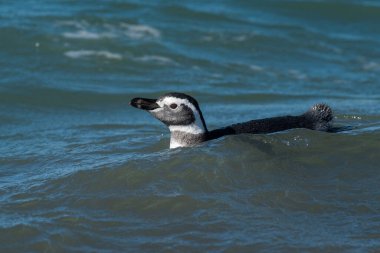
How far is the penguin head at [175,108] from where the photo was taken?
28.3ft

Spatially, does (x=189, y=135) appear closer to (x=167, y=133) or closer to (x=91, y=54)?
(x=167, y=133)

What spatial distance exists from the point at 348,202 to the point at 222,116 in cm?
506

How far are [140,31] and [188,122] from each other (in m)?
9.14

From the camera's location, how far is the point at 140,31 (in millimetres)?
17656

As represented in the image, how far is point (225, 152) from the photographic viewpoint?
850 centimetres

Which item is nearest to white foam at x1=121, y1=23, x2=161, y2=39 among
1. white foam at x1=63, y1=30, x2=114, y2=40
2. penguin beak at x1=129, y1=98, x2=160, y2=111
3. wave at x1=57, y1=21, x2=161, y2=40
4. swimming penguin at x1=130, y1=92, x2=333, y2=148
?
wave at x1=57, y1=21, x2=161, y2=40

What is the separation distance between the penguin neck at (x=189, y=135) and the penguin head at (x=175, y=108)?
56 mm

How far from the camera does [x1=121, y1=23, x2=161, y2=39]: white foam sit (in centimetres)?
1728

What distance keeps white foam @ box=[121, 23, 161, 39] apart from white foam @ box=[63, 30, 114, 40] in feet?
1.52

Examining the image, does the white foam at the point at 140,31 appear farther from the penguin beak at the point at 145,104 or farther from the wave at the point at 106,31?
the penguin beak at the point at 145,104

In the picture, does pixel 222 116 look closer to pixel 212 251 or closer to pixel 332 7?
pixel 212 251

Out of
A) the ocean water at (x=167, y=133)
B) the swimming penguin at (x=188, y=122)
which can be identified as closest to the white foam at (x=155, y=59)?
the ocean water at (x=167, y=133)

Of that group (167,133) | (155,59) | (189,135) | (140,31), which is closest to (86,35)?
(140,31)

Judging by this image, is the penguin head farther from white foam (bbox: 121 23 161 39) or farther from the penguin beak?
white foam (bbox: 121 23 161 39)
